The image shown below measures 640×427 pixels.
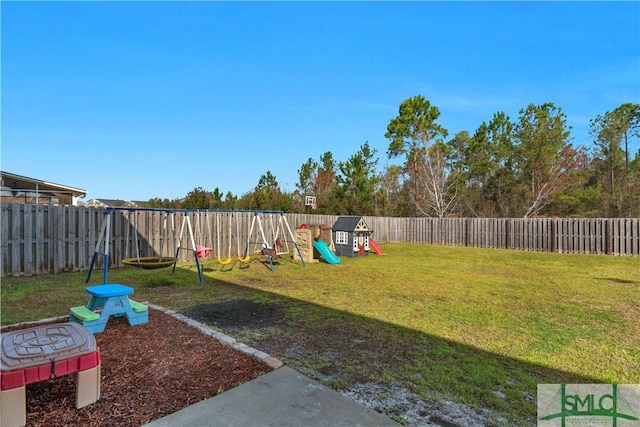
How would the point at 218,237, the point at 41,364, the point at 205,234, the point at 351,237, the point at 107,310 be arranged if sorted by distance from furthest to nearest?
the point at 351,237 < the point at 218,237 < the point at 205,234 < the point at 107,310 < the point at 41,364

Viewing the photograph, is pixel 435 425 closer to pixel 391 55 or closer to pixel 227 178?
pixel 391 55

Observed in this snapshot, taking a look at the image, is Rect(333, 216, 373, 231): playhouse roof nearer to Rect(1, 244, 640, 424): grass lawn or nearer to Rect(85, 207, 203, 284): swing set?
Rect(1, 244, 640, 424): grass lawn

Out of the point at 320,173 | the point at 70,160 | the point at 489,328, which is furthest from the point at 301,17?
the point at 320,173

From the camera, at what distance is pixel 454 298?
557cm

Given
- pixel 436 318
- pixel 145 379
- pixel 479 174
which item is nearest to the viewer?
pixel 145 379

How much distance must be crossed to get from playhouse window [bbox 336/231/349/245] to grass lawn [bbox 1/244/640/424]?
3665 millimetres

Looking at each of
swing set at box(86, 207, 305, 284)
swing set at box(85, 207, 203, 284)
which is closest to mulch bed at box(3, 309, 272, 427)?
swing set at box(85, 207, 203, 284)

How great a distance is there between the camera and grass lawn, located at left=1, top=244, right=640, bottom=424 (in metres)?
2.65

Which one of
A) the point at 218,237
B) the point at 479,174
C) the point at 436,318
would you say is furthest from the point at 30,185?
the point at 479,174

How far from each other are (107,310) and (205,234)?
7.63 meters

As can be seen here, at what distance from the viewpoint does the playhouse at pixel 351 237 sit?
12.3 m

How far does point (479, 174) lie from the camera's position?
81.1 ft

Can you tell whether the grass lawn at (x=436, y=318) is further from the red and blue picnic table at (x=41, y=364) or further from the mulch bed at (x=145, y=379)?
the red and blue picnic table at (x=41, y=364)

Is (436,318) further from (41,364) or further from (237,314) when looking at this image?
(41,364)
